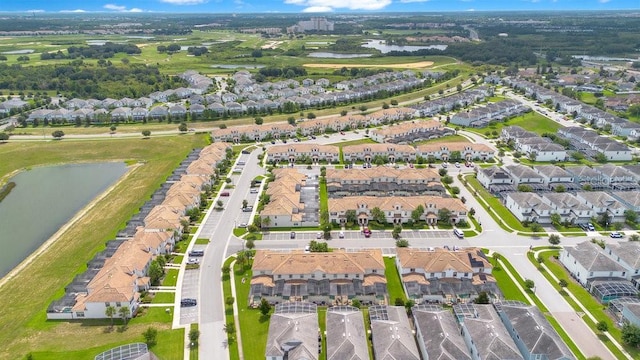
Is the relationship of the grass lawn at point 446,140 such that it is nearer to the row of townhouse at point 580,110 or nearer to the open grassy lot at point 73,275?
the row of townhouse at point 580,110

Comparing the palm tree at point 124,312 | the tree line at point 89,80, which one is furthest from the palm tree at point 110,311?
the tree line at point 89,80

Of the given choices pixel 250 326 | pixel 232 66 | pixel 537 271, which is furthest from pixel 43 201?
pixel 232 66

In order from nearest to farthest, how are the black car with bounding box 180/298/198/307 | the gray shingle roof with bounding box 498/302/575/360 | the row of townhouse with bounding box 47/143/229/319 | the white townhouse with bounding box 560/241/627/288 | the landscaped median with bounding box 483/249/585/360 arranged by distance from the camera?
the gray shingle roof with bounding box 498/302/575/360 → the landscaped median with bounding box 483/249/585/360 → the row of townhouse with bounding box 47/143/229/319 → the black car with bounding box 180/298/198/307 → the white townhouse with bounding box 560/241/627/288

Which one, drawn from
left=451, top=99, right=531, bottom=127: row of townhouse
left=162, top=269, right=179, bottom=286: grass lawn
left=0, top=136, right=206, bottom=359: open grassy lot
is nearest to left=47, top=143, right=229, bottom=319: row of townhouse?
left=0, top=136, right=206, bottom=359: open grassy lot

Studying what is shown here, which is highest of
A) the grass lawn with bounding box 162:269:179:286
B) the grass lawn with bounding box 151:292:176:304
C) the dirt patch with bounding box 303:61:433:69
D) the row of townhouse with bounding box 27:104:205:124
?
the dirt patch with bounding box 303:61:433:69

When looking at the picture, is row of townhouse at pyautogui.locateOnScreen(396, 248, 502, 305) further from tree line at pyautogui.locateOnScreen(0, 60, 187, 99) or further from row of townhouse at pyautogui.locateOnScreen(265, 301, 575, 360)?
tree line at pyautogui.locateOnScreen(0, 60, 187, 99)

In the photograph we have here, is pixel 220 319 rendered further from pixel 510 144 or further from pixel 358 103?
pixel 358 103
